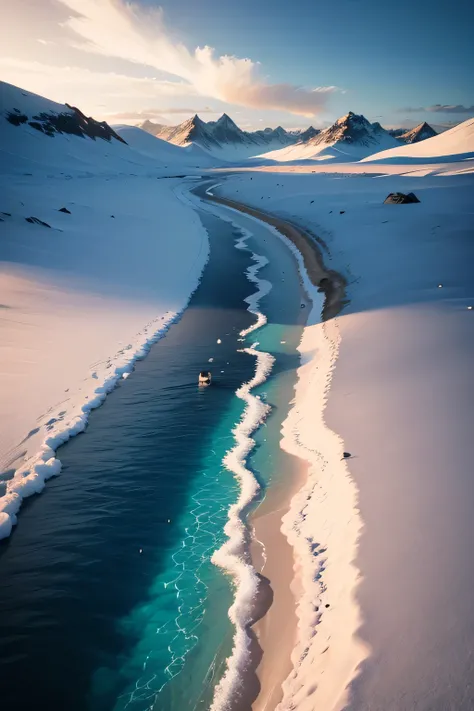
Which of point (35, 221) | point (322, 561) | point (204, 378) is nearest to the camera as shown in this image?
point (322, 561)

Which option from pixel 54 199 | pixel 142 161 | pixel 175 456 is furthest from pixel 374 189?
pixel 142 161

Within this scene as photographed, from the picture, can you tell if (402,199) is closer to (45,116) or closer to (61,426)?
(61,426)

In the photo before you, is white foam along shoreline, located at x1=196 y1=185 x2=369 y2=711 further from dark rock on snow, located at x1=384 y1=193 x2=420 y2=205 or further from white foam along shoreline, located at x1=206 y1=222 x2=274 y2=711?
dark rock on snow, located at x1=384 y1=193 x2=420 y2=205

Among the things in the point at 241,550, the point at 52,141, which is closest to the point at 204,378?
the point at 241,550

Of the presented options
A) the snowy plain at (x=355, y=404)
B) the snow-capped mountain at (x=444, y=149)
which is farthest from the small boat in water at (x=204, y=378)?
the snow-capped mountain at (x=444, y=149)

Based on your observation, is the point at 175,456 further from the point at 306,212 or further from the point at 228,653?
the point at 306,212

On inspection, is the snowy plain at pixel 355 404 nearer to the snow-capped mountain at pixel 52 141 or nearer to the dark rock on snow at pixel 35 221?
the dark rock on snow at pixel 35 221
